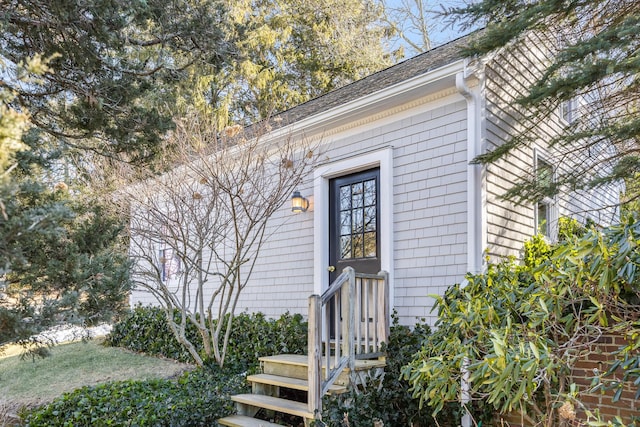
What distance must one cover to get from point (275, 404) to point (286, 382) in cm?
30

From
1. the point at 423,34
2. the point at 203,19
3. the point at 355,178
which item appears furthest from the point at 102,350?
the point at 423,34

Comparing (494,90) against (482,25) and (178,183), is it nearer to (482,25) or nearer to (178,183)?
(482,25)

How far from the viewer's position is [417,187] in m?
5.45

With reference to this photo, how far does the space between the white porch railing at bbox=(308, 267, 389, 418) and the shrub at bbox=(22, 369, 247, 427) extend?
→ 1.23 m

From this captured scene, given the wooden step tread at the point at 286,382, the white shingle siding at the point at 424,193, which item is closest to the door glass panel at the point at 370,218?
the white shingle siding at the point at 424,193

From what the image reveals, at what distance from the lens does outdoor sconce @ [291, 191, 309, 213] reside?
6434 mm

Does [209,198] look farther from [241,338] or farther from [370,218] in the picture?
[370,218]

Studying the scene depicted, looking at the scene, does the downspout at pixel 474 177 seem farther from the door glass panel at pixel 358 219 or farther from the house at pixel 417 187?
the door glass panel at pixel 358 219

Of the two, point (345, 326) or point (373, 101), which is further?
point (373, 101)

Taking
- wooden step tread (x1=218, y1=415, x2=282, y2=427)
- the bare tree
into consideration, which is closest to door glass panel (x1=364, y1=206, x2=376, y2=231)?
the bare tree

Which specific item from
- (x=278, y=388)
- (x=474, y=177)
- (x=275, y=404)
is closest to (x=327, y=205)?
(x=474, y=177)

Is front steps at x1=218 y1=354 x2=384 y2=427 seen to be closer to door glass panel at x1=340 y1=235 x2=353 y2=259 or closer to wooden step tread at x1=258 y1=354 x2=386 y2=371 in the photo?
wooden step tread at x1=258 y1=354 x2=386 y2=371

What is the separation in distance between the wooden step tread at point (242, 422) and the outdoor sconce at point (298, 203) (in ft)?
8.86

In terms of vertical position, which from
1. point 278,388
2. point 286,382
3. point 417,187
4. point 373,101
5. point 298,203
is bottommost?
point 278,388
